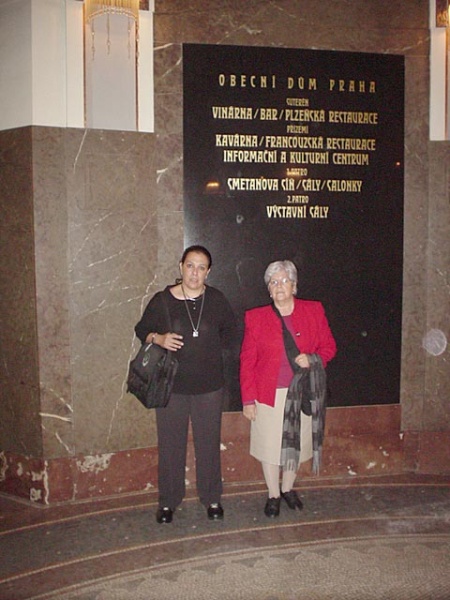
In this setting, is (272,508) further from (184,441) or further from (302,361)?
(302,361)

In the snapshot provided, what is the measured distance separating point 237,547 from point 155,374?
1016 millimetres

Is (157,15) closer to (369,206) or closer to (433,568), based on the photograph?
(369,206)

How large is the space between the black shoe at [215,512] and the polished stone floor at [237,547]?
0.14 feet

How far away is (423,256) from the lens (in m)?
4.57

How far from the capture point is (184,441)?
3.84 metres

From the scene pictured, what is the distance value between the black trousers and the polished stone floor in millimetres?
185

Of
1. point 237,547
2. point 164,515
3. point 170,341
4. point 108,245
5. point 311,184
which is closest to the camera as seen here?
point 237,547

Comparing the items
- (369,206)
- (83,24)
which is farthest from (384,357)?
(83,24)

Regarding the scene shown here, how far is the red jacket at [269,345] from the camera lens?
12.4 ft

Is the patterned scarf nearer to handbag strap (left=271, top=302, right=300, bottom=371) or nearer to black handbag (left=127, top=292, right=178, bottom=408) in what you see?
handbag strap (left=271, top=302, right=300, bottom=371)

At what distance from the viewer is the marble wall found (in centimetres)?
406

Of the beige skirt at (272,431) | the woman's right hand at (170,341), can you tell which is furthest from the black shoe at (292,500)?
the woman's right hand at (170,341)

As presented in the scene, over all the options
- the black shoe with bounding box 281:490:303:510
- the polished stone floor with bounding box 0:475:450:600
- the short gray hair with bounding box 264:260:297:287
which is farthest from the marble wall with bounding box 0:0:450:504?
the short gray hair with bounding box 264:260:297:287

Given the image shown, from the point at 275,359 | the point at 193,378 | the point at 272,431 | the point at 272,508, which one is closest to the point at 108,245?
the point at 193,378
